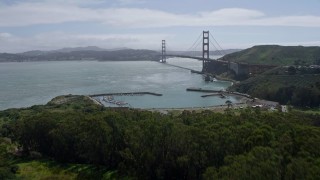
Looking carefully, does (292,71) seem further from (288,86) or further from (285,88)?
(285,88)

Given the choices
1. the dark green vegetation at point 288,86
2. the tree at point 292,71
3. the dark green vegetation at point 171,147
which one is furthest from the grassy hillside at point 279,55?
the dark green vegetation at point 171,147

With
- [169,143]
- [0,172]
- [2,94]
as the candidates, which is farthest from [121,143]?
[2,94]

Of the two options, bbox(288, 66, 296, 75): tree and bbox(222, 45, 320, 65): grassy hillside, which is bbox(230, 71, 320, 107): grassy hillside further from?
bbox(222, 45, 320, 65): grassy hillside

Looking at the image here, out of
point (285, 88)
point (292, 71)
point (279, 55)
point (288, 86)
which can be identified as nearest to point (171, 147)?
point (285, 88)

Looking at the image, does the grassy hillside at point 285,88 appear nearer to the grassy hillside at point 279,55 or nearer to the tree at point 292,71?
the tree at point 292,71

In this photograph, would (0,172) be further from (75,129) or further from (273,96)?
(273,96)

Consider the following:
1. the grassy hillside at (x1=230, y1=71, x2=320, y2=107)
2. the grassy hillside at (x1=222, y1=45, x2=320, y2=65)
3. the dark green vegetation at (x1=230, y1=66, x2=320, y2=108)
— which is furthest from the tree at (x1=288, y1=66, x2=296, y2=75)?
the grassy hillside at (x1=222, y1=45, x2=320, y2=65)
